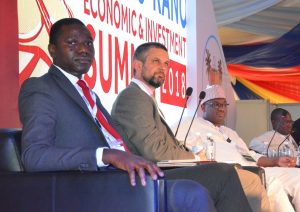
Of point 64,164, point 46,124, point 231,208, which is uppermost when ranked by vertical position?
point 46,124

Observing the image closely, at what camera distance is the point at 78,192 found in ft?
5.88

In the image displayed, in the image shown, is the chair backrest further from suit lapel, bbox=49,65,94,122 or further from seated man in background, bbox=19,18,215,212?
suit lapel, bbox=49,65,94,122

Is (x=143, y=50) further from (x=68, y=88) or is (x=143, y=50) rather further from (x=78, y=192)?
(x=78, y=192)

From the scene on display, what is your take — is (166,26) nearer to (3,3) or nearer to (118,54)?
(118,54)

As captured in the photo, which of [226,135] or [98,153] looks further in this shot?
[226,135]

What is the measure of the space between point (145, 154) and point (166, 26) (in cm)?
249

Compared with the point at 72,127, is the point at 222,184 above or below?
below

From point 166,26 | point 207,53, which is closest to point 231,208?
point 166,26

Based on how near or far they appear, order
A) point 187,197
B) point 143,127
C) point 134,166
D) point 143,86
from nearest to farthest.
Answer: point 134,166, point 187,197, point 143,127, point 143,86

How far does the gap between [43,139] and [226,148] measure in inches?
87.1

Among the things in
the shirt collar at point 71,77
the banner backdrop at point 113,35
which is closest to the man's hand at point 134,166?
the shirt collar at point 71,77

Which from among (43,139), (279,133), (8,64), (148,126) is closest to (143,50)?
(148,126)

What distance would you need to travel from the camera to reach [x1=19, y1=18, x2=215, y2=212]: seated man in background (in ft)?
6.10

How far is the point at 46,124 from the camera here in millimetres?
2008
